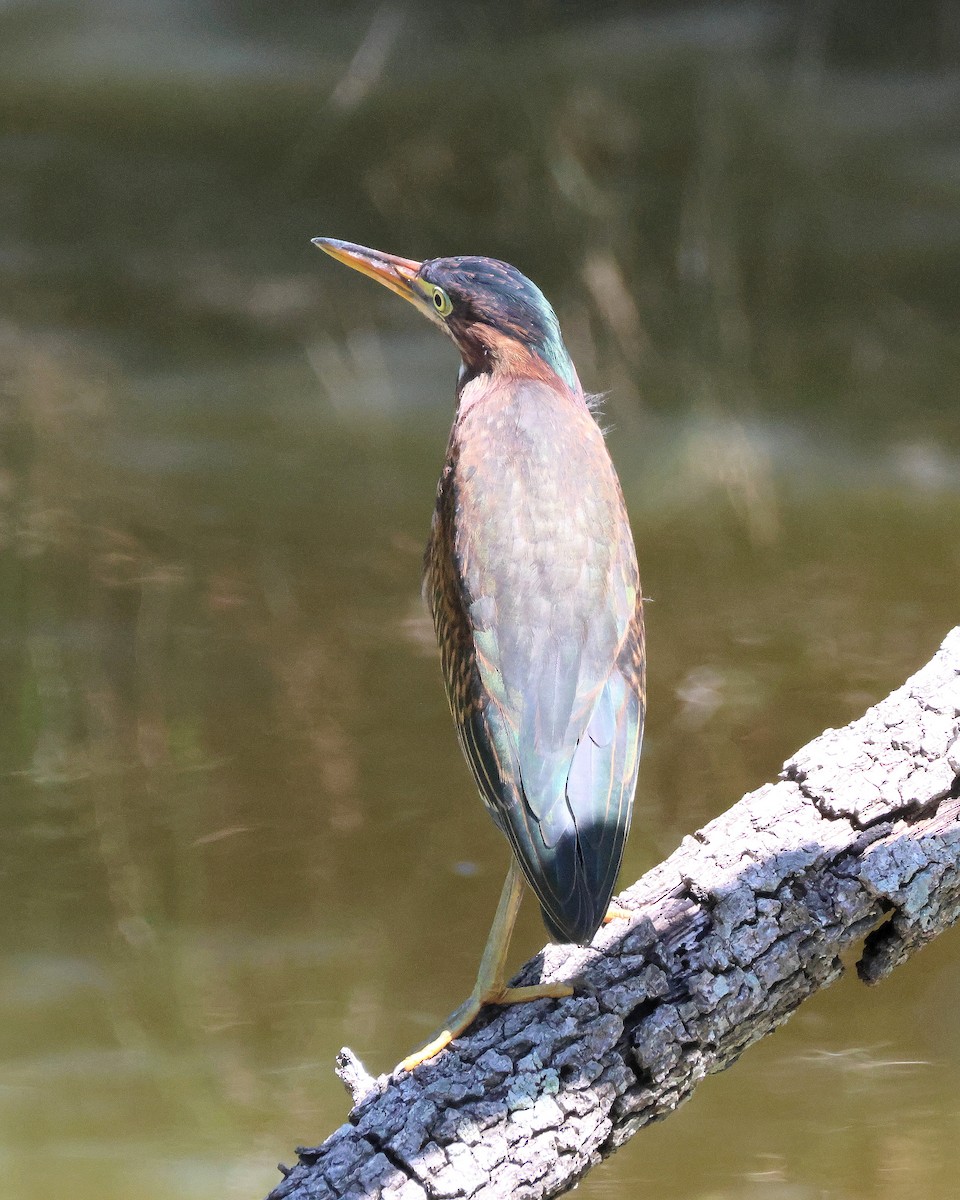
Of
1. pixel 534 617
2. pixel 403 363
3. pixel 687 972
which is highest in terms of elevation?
pixel 403 363

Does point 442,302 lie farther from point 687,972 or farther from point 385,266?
point 687,972

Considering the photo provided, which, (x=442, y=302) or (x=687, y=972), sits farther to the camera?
(x=442, y=302)

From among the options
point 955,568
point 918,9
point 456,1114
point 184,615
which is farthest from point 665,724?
point 918,9

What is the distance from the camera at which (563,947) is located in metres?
1.37

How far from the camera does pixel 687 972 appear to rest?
4.29ft

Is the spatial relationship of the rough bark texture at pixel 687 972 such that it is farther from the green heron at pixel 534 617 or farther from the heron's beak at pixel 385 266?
the heron's beak at pixel 385 266

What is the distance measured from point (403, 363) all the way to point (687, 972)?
2.05m

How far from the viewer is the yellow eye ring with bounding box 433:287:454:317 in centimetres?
170

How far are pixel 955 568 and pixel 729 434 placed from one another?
0.55 m

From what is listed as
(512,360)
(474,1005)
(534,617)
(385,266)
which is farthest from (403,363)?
(474,1005)

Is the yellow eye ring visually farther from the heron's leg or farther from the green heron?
the heron's leg

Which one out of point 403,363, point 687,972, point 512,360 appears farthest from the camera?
point 403,363

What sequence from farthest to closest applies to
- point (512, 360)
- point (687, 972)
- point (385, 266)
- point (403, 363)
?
point (403, 363) < point (385, 266) < point (512, 360) < point (687, 972)

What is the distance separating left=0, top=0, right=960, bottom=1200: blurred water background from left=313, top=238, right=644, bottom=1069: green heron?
0.99 metres
